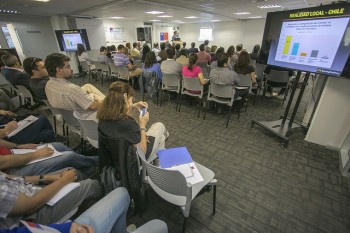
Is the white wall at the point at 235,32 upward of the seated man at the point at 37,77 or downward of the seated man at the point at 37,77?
upward

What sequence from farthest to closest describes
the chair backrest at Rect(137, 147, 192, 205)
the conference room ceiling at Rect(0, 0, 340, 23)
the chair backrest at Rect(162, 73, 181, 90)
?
1. the conference room ceiling at Rect(0, 0, 340, 23)
2. the chair backrest at Rect(162, 73, 181, 90)
3. the chair backrest at Rect(137, 147, 192, 205)

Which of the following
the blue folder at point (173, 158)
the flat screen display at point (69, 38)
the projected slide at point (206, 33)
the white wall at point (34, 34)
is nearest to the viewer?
the blue folder at point (173, 158)

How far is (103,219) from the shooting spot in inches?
38.7

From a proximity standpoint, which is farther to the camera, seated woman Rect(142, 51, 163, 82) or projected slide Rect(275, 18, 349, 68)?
seated woman Rect(142, 51, 163, 82)

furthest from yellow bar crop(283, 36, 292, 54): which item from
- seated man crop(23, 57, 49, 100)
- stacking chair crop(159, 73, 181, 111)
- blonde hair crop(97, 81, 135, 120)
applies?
seated man crop(23, 57, 49, 100)

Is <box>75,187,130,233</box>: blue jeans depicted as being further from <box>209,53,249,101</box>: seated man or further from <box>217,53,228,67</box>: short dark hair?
<box>217,53,228,67</box>: short dark hair

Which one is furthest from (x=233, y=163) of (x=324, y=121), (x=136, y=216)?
(x=324, y=121)

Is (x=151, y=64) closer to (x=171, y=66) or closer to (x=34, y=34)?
(x=171, y=66)

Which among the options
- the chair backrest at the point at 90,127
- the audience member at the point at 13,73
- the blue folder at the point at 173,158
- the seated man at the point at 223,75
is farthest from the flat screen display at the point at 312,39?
the audience member at the point at 13,73

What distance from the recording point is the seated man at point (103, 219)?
2.81 feet

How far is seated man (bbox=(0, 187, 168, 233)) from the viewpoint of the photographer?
86 centimetres

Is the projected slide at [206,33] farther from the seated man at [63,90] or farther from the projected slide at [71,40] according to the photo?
the seated man at [63,90]

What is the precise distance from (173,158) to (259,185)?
113 cm

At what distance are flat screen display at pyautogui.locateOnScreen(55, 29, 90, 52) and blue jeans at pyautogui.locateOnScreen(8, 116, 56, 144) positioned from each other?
6.80 m
